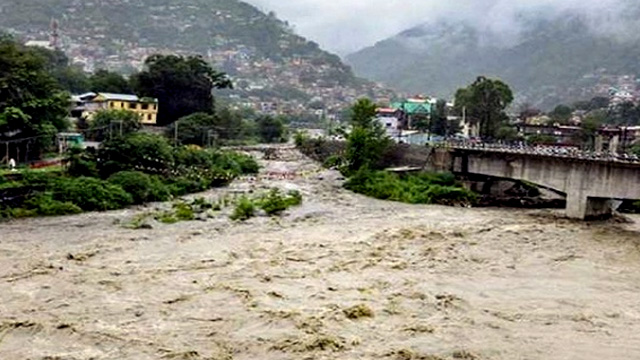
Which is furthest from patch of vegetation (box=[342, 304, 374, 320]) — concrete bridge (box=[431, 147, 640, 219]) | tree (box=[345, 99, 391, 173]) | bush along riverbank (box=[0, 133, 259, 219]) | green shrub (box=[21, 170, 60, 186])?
tree (box=[345, 99, 391, 173])

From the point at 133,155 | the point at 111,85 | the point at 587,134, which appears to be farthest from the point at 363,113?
the point at 111,85

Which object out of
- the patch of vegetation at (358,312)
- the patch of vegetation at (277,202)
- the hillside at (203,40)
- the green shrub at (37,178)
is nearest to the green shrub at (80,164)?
the green shrub at (37,178)

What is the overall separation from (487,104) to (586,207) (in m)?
32.3

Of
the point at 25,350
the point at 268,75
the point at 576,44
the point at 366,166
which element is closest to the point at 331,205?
the point at 366,166

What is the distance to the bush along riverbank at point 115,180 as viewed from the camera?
2758 cm

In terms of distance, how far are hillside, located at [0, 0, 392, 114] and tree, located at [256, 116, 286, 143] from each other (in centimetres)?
6383

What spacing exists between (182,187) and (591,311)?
22.2 meters

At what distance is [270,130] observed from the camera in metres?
77.8

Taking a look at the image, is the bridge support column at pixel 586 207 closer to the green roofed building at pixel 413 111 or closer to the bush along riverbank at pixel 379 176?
the bush along riverbank at pixel 379 176

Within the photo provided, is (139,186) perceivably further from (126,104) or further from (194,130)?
(126,104)

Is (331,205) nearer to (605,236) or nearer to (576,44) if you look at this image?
(605,236)

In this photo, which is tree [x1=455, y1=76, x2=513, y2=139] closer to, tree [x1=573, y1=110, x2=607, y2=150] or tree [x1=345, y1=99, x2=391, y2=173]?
tree [x1=573, y1=110, x2=607, y2=150]

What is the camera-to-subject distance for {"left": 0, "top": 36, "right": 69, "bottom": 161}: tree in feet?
114

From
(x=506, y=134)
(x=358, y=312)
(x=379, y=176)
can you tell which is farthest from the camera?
(x=506, y=134)
